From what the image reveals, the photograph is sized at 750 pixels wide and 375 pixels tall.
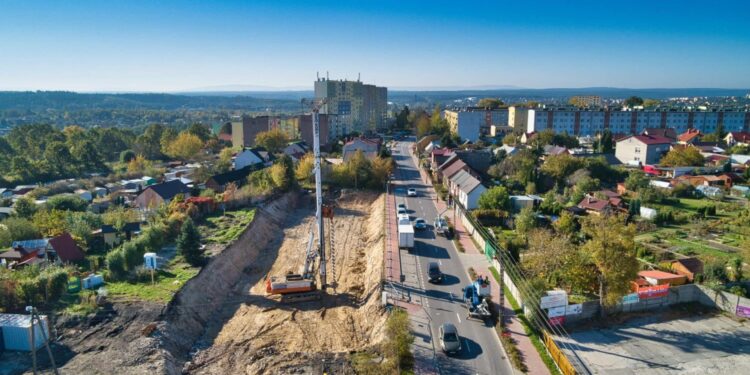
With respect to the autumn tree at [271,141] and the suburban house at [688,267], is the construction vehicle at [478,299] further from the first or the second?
the autumn tree at [271,141]

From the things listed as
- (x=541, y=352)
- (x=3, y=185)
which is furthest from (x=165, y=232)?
(x=3, y=185)

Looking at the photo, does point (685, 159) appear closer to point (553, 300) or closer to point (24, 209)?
point (553, 300)

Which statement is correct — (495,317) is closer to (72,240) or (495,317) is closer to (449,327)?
(449,327)

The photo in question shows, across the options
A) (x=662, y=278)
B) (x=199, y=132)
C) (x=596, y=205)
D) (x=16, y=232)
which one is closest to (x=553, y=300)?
(x=662, y=278)

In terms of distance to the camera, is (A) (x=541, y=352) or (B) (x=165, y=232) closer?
(A) (x=541, y=352)

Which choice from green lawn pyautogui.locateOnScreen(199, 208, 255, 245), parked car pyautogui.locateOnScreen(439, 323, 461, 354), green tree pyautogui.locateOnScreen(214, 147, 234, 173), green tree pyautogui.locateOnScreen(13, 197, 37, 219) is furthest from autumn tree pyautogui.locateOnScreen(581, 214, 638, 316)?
green tree pyautogui.locateOnScreen(214, 147, 234, 173)

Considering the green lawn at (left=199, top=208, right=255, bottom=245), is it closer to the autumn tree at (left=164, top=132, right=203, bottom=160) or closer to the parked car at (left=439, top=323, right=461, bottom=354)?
the parked car at (left=439, top=323, right=461, bottom=354)

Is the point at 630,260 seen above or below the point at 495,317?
above

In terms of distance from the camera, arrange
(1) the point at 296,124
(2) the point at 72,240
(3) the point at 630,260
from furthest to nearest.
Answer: (1) the point at 296,124 → (2) the point at 72,240 → (3) the point at 630,260
